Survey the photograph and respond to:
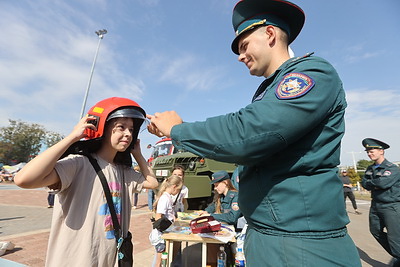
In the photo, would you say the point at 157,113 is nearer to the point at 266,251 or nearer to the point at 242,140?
the point at 242,140

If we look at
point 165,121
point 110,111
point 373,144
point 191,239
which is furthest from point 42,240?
point 373,144

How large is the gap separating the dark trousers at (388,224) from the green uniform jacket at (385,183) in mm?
120

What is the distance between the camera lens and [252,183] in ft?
3.62

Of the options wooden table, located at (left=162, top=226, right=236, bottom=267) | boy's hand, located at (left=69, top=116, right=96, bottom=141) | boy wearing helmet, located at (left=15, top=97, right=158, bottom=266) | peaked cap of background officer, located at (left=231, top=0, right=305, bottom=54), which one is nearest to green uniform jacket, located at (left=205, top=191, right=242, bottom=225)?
wooden table, located at (left=162, top=226, right=236, bottom=267)

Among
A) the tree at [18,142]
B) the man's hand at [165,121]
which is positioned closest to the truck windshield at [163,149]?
the man's hand at [165,121]

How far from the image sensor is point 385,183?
3.82m

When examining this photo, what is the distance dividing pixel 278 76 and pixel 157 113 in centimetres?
70

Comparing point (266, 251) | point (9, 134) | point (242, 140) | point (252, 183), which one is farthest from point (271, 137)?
point (9, 134)

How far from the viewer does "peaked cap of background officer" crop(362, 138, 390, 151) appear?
4.09 meters

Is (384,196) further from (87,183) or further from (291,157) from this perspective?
→ (87,183)

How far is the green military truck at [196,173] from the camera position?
22.8 feet

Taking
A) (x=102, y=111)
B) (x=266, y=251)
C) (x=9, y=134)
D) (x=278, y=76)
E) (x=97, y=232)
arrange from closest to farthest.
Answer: (x=266, y=251)
(x=278, y=76)
(x=97, y=232)
(x=102, y=111)
(x=9, y=134)

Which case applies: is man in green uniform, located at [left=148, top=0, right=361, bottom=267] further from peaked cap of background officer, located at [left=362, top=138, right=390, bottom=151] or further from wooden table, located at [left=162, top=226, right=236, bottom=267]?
peaked cap of background officer, located at [left=362, top=138, right=390, bottom=151]

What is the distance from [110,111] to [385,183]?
4718mm
